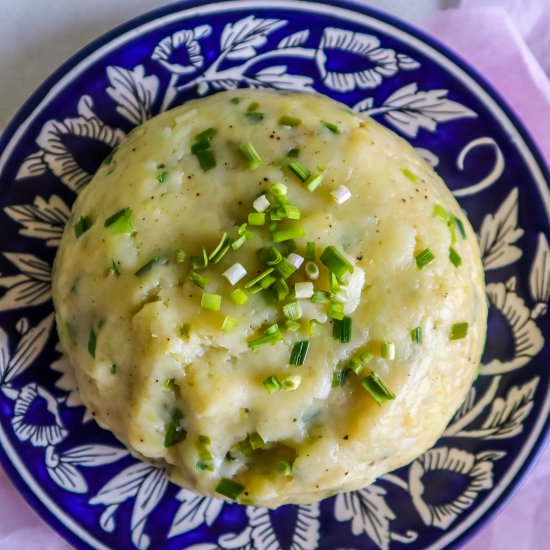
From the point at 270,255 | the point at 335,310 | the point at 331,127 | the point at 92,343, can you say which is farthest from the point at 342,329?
the point at 92,343

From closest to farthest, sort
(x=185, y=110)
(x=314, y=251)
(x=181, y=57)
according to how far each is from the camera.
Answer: (x=314, y=251), (x=185, y=110), (x=181, y=57)

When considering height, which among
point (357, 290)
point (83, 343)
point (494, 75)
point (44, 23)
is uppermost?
point (44, 23)

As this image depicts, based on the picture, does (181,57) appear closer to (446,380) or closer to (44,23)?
(44,23)

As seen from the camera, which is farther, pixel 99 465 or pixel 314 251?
pixel 99 465

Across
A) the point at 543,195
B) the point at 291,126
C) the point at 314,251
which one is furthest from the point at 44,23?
the point at 543,195

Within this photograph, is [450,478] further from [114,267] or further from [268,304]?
[114,267]

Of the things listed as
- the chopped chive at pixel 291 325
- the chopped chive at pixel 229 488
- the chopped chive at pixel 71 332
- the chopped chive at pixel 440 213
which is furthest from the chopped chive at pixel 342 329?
the chopped chive at pixel 71 332

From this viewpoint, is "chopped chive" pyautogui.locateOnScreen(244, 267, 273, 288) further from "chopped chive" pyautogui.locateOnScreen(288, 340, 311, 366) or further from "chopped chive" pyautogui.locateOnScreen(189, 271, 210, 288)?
"chopped chive" pyautogui.locateOnScreen(288, 340, 311, 366)
